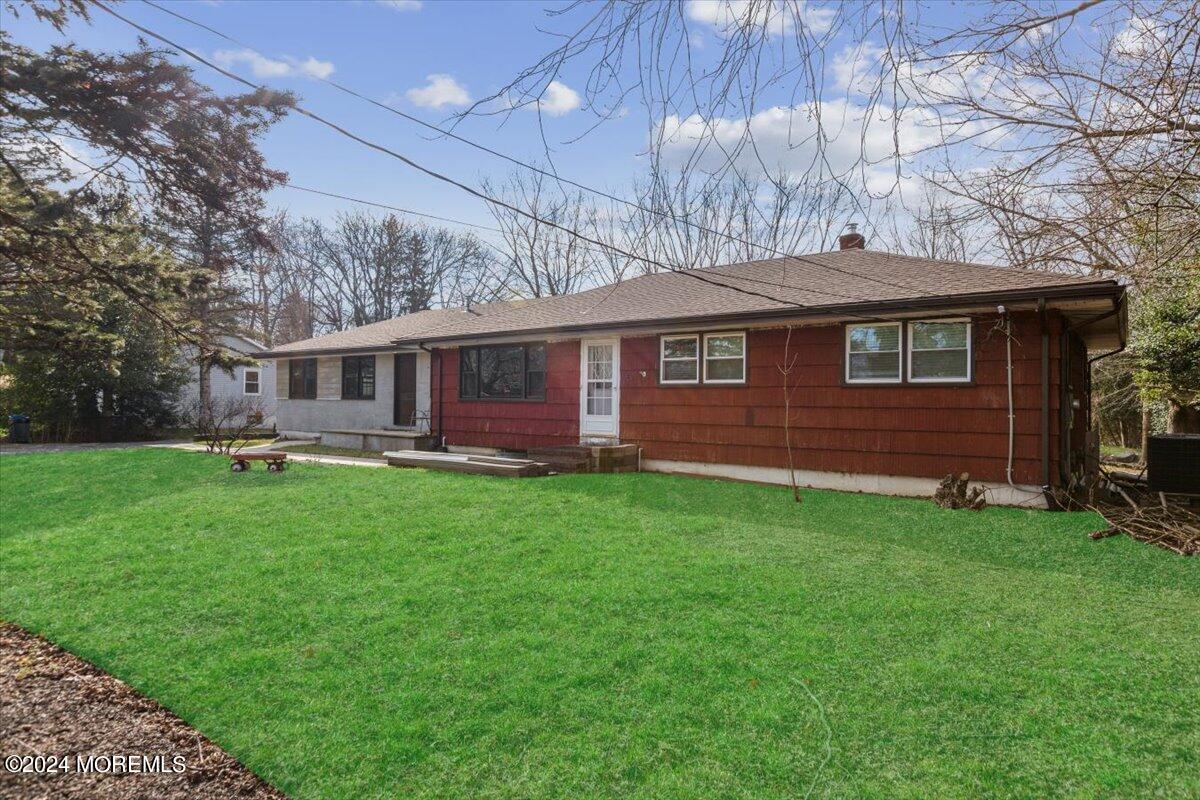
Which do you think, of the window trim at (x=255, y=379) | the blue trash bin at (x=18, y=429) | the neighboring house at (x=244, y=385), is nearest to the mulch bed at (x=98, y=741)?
the blue trash bin at (x=18, y=429)

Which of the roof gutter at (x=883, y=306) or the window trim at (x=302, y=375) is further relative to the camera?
the window trim at (x=302, y=375)

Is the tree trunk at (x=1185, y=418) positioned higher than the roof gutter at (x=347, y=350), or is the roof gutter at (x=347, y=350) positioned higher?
the roof gutter at (x=347, y=350)

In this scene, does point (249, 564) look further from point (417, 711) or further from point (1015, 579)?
point (1015, 579)

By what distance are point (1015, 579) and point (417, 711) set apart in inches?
197

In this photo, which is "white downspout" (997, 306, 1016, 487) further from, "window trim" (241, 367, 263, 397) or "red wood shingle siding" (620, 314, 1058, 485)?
"window trim" (241, 367, 263, 397)

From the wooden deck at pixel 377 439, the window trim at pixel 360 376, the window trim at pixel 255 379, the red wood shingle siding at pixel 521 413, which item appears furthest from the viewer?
the window trim at pixel 255 379

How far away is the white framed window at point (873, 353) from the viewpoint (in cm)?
973

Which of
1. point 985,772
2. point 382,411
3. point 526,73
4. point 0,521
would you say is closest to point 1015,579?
point 985,772

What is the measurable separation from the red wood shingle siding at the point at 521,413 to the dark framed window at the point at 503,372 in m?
0.19

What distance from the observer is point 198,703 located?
3686 millimetres

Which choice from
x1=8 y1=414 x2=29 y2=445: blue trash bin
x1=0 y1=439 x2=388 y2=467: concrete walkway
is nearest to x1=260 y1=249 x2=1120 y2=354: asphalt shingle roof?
x1=0 y1=439 x2=388 y2=467: concrete walkway

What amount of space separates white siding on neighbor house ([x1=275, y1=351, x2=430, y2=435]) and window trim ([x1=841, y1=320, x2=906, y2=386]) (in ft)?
35.8

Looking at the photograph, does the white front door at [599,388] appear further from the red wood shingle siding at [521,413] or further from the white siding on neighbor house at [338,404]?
the white siding on neighbor house at [338,404]

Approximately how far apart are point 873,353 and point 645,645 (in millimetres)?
7468
